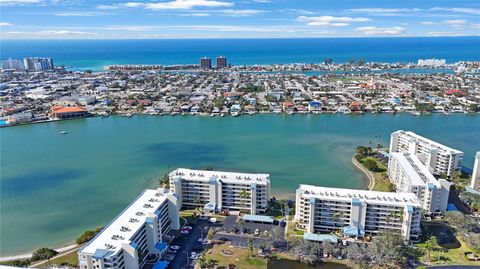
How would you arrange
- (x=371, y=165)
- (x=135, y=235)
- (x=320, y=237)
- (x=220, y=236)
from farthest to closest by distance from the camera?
(x=371, y=165) → (x=220, y=236) → (x=320, y=237) → (x=135, y=235)

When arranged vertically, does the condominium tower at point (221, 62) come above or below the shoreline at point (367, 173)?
above

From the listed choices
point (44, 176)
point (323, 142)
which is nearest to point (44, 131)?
point (44, 176)

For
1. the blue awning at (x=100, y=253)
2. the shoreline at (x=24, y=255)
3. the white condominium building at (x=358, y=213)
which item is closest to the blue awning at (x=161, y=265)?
the blue awning at (x=100, y=253)

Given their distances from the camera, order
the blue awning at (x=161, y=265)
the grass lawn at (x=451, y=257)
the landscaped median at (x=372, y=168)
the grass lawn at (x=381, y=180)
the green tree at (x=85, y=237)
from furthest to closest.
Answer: the landscaped median at (x=372, y=168), the grass lawn at (x=381, y=180), the green tree at (x=85, y=237), the grass lawn at (x=451, y=257), the blue awning at (x=161, y=265)

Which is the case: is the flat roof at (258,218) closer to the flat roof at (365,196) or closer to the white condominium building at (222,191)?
the white condominium building at (222,191)

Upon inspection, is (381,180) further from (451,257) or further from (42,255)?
(42,255)

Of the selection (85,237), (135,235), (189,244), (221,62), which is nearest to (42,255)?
(85,237)

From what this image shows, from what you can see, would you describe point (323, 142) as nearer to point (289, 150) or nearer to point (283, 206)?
point (289, 150)
